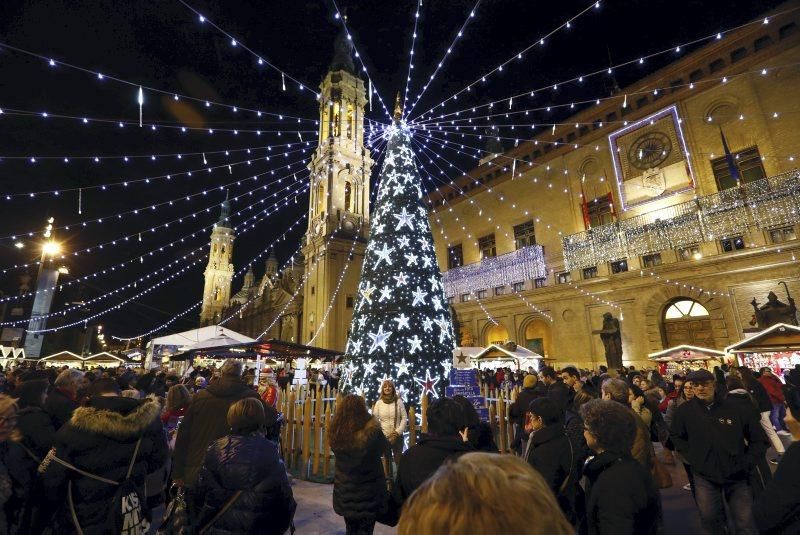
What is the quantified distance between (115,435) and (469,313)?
24873 millimetres

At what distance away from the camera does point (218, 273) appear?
69.6m

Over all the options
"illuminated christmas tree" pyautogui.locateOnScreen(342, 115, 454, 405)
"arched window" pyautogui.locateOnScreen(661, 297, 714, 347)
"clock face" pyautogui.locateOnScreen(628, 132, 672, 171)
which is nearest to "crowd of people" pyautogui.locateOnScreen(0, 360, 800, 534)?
"illuminated christmas tree" pyautogui.locateOnScreen(342, 115, 454, 405)

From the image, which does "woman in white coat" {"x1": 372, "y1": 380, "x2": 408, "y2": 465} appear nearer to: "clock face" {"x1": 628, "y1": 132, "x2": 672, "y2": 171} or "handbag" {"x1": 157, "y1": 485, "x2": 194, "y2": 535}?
"handbag" {"x1": 157, "y1": 485, "x2": 194, "y2": 535}

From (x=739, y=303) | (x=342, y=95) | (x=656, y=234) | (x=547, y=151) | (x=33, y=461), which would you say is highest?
(x=342, y=95)

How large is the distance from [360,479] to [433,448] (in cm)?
102

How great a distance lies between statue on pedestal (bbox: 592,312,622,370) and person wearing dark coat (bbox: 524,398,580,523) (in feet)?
57.0

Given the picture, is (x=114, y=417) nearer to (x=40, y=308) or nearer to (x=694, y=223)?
(x=694, y=223)

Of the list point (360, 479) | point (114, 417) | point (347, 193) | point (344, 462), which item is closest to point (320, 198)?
point (347, 193)

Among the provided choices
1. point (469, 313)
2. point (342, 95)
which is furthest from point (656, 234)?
point (342, 95)

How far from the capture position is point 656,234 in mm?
17984

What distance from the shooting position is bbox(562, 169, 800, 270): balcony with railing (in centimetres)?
1472

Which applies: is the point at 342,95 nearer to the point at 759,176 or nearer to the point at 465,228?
the point at 465,228

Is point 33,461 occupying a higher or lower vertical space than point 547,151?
lower

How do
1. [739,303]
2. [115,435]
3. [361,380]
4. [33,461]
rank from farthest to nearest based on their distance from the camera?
[739,303] → [361,380] → [33,461] → [115,435]
